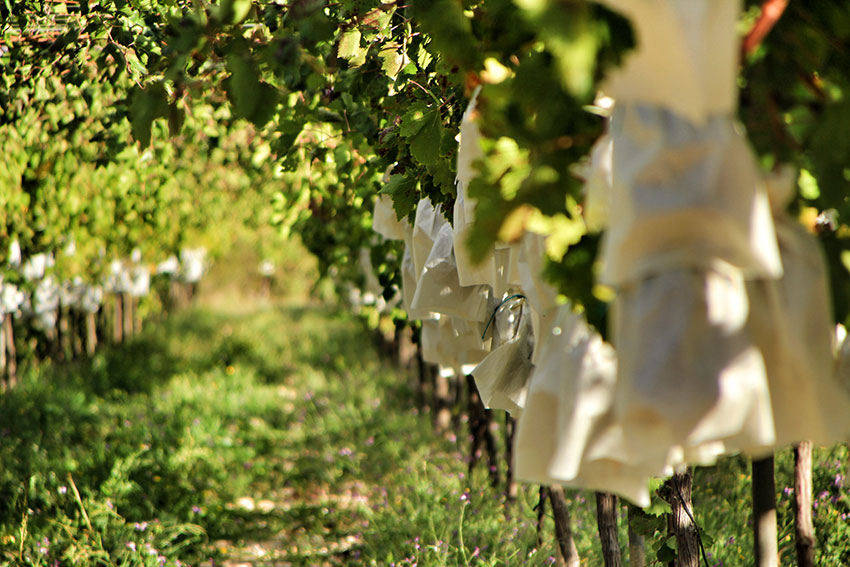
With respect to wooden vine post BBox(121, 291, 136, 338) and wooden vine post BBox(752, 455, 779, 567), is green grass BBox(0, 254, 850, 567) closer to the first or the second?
wooden vine post BBox(752, 455, 779, 567)

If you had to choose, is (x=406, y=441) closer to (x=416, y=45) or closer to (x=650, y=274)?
(x=416, y=45)

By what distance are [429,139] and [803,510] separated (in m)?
1.38

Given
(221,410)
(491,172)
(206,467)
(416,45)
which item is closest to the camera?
(491,172)

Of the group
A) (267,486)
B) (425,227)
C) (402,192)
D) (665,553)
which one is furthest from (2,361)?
(665,553)

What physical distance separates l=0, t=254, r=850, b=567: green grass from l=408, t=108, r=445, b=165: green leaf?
144 centimetres

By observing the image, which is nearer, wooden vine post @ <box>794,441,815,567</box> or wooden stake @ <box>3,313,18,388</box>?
wooden vine post @ <box>794,441,815,567</box>

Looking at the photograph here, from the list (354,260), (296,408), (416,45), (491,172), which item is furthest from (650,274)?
(296,408)

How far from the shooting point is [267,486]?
510cm

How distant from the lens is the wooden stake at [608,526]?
2.45 meters

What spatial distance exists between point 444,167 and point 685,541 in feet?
4.04

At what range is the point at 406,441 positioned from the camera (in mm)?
5594

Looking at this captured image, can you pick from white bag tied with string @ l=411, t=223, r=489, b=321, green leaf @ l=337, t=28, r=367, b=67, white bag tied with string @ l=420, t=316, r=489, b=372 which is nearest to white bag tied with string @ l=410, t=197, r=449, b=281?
white bag tied with string @ l=411, t=223, r=489, b=321

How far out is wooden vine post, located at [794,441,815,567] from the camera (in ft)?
6.77

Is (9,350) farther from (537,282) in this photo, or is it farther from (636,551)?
(537,282)
